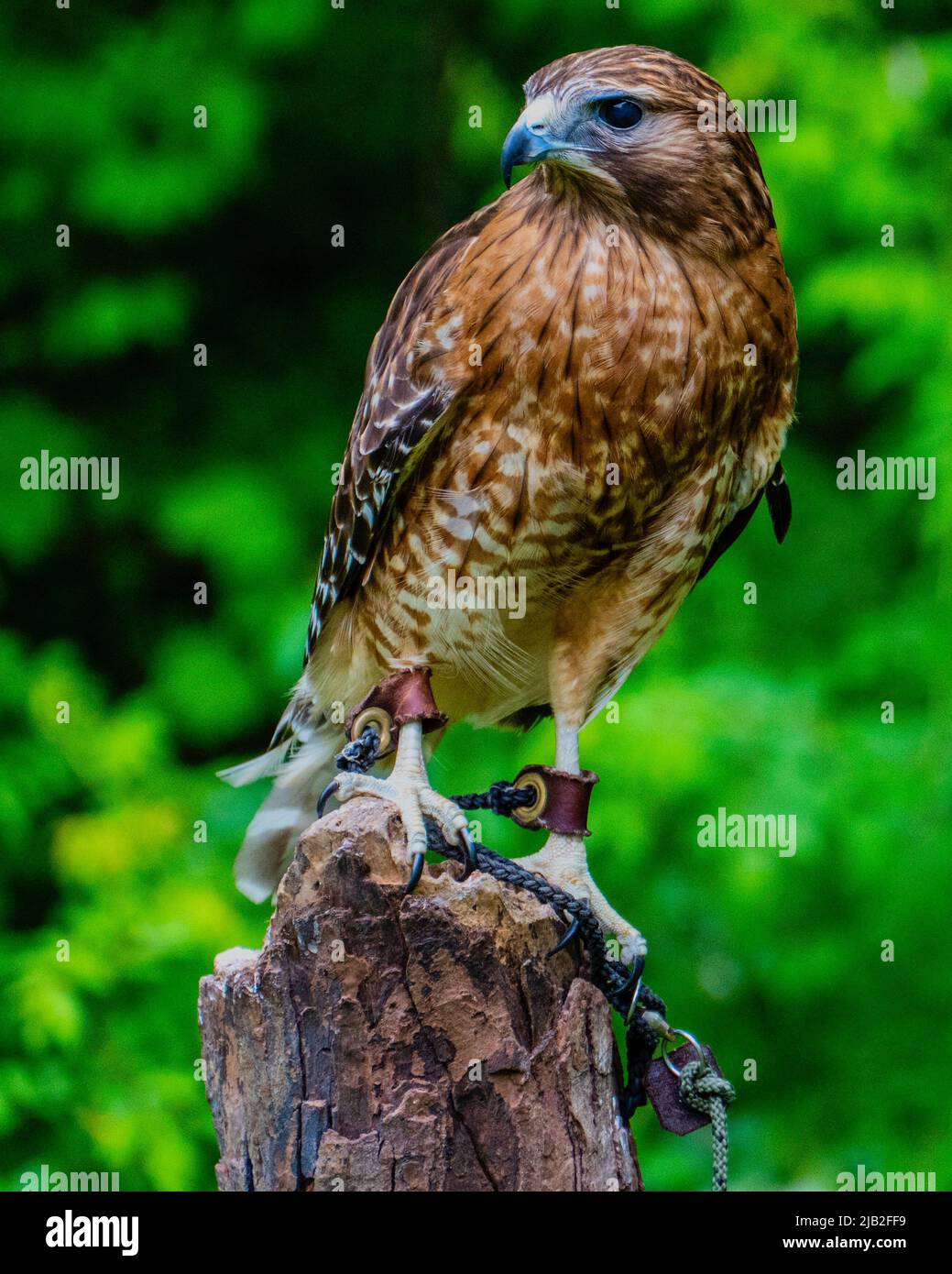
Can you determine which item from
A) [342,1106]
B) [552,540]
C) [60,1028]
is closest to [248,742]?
[60,1028]

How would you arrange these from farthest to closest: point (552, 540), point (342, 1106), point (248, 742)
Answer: point (248, 742)
point (552, 540)
point (342, 1106)

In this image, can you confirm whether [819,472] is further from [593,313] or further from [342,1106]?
[342,1106]

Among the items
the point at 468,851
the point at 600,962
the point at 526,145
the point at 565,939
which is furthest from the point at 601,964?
the point at 526,145

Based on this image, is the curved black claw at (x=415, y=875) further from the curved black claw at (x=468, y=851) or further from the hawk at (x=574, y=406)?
the curved black claw at (x=468, y=851)

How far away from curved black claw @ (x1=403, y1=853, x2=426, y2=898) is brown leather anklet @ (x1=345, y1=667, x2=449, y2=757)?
43 centimetres

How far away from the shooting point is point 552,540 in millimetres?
2643

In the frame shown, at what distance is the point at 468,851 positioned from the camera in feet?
7.80

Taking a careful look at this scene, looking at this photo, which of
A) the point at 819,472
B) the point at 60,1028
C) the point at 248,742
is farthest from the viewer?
the point at 248,742

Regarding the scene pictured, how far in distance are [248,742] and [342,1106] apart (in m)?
3.56

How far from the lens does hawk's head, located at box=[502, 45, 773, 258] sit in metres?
2.42

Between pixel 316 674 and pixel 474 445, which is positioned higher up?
pixel 474 445

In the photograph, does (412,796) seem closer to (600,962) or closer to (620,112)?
(600,962)

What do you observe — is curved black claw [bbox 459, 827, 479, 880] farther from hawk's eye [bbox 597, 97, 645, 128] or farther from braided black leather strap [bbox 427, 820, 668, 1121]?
hawk's eye [bbox 597, 97, 645, 128]

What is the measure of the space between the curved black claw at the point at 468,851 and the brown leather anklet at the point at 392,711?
0.29 m
